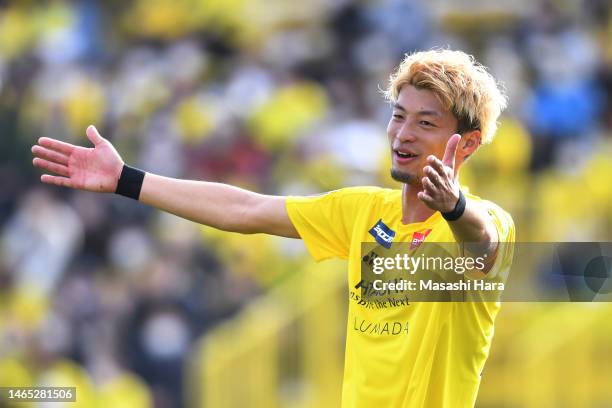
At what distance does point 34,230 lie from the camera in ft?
41.4

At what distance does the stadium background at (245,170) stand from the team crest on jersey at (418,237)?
4.07 m

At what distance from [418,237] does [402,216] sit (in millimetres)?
130

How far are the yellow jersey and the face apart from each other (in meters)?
0.21

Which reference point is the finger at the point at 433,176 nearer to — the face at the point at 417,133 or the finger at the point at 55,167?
the face at the point at 417,133

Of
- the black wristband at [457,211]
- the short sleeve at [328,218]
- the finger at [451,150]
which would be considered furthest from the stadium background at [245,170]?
the black wristband at [457,211]

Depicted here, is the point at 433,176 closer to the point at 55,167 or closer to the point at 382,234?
the point at 382,234

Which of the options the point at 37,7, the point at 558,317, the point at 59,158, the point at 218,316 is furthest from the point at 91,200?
the point at 59,158

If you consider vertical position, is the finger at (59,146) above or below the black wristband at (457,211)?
above

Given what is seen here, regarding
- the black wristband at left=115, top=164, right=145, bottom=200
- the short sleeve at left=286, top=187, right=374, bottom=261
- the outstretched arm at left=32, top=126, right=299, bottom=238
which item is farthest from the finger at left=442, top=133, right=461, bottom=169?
the black wristband at left=115, top=164, right=145, bottom=200

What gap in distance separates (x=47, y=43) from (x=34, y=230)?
3275 mm

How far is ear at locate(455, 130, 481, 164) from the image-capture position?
16.4 ft

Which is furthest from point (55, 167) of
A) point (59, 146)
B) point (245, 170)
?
point (245, 170)

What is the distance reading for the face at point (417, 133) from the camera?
→ 16.1 feet

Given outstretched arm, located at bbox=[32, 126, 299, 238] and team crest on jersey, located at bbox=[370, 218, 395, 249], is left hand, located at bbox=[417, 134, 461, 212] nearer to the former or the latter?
team crest on jersey, located at bbox=[370, 218, 395, 249]
